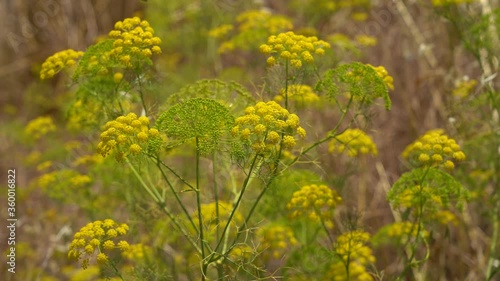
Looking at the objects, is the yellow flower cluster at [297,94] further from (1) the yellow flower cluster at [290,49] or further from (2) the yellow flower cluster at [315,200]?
(2) the yellow flower cluster at [315,200]

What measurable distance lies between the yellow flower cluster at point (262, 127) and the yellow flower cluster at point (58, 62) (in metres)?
1.30

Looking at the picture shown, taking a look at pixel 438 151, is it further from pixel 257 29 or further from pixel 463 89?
pixel 257 29

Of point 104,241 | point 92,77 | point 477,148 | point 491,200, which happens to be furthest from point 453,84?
point 104,241

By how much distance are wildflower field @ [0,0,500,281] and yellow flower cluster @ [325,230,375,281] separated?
20mm

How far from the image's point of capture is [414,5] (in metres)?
7.29

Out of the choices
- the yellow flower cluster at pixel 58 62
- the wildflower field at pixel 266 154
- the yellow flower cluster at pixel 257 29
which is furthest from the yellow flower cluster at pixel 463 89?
the yellow flower cluster at pixel 58 62

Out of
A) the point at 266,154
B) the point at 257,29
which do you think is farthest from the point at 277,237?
the point at 257,29

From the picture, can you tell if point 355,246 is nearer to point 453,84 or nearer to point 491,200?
point 491,200

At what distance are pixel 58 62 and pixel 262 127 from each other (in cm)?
145

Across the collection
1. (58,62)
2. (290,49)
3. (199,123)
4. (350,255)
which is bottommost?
(350,255)

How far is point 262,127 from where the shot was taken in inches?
103

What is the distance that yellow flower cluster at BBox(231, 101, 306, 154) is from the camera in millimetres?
2627

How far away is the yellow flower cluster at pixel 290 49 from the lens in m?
3.04

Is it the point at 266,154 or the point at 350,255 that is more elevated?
the point at 266,154
